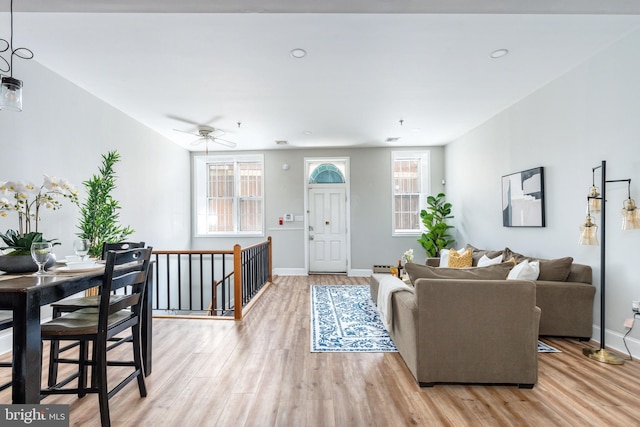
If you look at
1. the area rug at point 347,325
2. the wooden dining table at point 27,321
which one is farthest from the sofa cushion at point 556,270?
the wooden dining table at point 27,321

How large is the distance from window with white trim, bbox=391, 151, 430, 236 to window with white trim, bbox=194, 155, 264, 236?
2989 millimetres

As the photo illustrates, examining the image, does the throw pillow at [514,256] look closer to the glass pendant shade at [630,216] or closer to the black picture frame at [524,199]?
the black picture frame at [524,199]

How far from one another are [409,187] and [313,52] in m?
4.35

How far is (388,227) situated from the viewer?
6.39 metres

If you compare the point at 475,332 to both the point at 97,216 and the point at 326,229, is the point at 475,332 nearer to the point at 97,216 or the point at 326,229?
the point at 97,216

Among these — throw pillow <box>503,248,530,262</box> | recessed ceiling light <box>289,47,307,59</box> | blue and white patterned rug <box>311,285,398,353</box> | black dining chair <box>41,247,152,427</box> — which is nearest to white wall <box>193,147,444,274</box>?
blue and white patterned rug <box>311,285,398,353</box>

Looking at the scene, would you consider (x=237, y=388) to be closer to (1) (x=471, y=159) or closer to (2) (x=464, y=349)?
(2) (x=464, y=349)

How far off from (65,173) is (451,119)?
527cm

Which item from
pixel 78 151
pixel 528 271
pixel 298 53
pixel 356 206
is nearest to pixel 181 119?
pixel 78 151

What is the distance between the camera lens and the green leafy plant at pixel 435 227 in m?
5.86

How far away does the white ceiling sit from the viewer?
200 cm

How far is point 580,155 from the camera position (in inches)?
122

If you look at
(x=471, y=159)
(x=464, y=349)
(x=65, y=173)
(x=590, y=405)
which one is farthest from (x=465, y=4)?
(x=65, y=173)

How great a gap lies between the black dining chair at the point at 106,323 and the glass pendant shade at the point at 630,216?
3.68 m
